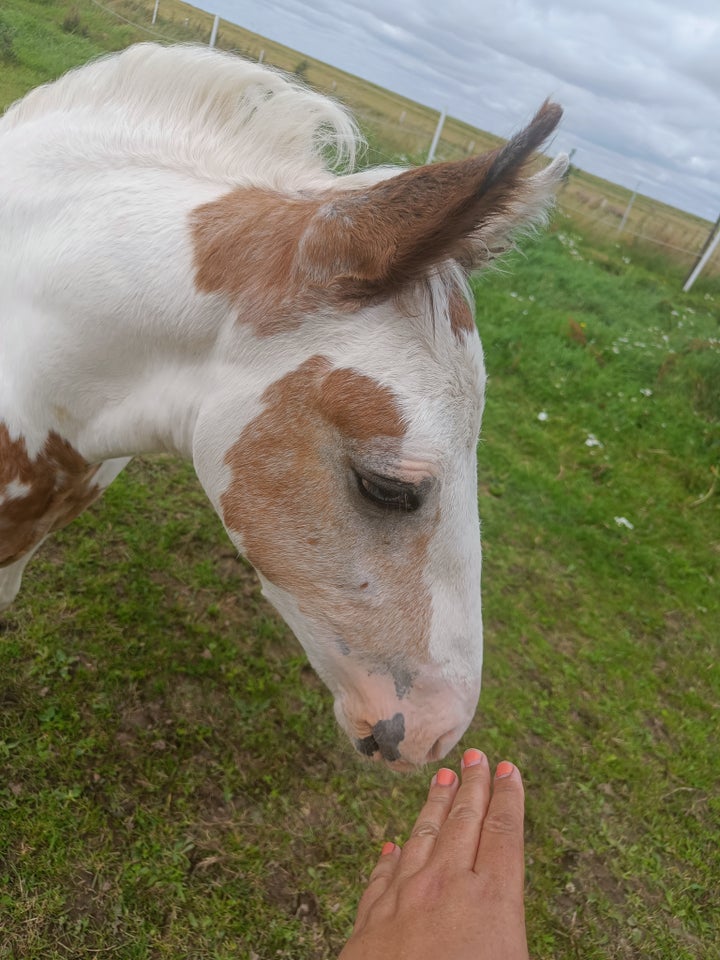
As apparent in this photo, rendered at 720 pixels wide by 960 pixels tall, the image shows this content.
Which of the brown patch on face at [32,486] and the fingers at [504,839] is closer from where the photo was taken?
the fingers at [504,839]

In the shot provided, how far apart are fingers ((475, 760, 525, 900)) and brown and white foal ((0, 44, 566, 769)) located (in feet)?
0.56

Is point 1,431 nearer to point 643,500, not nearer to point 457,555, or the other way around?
point 457,555

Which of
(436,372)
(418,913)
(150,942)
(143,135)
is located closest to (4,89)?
(143,135)

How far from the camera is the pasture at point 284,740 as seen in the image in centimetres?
248

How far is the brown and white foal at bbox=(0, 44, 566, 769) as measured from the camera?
55.0 inches

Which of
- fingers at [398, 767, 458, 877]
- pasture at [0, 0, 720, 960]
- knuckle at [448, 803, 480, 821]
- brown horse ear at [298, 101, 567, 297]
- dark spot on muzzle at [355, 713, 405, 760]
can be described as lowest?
pasture at [0, 0, 720, 960]

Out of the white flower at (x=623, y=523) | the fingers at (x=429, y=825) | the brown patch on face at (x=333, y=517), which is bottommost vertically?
the white flower at (x=623, y=523)

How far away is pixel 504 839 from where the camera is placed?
4.62 ft

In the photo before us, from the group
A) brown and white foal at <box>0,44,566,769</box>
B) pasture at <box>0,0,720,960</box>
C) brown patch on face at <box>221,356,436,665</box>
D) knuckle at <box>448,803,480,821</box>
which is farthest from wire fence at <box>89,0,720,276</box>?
knuckle at <box>448,803,480,821</box>

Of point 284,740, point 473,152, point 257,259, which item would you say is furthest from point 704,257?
point 257,259

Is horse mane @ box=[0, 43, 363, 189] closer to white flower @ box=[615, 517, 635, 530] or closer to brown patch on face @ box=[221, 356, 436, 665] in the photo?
brown patch on face @ box=[221, 356, 436, 665]

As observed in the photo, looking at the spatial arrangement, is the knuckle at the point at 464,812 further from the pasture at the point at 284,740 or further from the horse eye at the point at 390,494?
the pasture at the point at 284,740

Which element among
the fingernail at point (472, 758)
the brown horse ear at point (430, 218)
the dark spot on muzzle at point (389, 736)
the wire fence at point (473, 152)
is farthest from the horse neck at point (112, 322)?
the wire fence at point (473, 152)

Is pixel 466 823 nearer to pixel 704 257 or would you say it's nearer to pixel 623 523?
pixel 623 523
